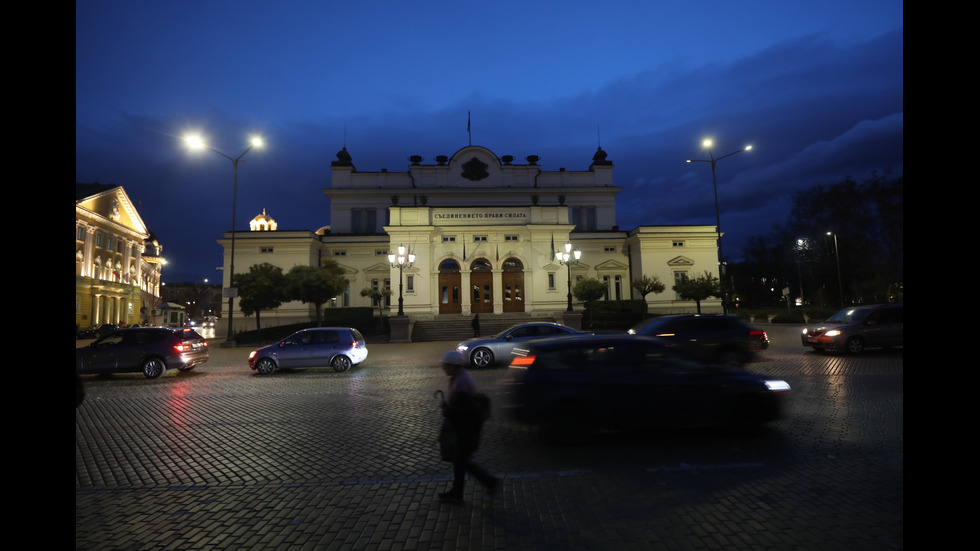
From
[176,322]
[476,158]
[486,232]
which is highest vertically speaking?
[476,158]

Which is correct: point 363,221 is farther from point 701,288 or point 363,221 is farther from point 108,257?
point 701,288

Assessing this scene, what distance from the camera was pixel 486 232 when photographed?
4075 cm

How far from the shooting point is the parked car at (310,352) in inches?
631

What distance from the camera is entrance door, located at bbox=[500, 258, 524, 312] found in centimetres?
4091

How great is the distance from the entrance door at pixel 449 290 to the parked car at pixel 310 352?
23758mm

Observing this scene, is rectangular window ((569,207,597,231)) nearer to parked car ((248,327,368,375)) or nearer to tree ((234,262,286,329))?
tree ((234,262,286,329))

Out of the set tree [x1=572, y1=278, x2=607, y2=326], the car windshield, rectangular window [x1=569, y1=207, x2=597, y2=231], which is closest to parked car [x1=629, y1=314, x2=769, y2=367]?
the car windshield

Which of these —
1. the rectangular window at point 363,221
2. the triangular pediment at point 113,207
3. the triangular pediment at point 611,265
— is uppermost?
the triangular pediment at point 113,207

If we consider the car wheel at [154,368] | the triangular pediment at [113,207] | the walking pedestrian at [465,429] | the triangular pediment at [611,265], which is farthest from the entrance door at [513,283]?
the triangular pediment at [113,207]

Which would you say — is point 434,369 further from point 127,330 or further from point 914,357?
Answer: point 914,357

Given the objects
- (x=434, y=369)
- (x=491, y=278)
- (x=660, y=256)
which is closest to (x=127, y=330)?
(x=434, y=369)

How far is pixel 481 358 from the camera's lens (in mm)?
16281

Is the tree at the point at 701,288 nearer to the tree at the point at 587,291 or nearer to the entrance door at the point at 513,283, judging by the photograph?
the tree at the point at 587,291
